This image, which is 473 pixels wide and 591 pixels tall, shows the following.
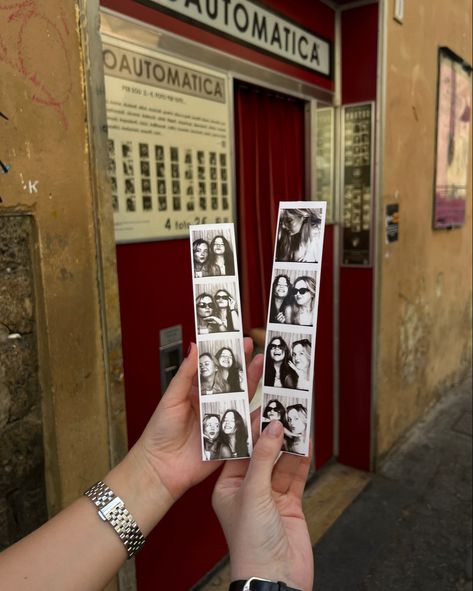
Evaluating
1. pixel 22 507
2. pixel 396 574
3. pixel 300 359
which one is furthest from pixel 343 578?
pixel 300 359

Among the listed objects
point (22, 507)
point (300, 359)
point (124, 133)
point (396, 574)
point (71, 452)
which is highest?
point (124, 133)

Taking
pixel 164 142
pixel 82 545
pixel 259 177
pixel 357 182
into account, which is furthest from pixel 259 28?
pixel 82 545

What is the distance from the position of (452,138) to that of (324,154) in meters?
1.62

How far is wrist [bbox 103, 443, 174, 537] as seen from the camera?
1.15 m

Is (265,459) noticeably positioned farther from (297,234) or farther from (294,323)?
(297,234)

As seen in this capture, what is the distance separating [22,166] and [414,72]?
2.86 metres

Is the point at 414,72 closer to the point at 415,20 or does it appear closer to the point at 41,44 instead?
the point at 415,20

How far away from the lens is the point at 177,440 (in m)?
1.22

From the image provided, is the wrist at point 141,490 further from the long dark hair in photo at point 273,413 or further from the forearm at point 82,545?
the long dark hair in photo at point 273,413

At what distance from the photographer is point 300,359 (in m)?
1.15

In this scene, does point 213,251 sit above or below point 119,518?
above

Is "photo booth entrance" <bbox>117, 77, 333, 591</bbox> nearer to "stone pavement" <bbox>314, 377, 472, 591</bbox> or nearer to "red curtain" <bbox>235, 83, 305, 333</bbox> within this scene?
"red curtain" <bbox>235, 83, 305, 333</bbox>

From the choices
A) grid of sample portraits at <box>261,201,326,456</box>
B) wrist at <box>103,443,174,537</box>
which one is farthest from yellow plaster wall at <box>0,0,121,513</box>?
grid of sample portraits at <box>261,201,326,456</box>

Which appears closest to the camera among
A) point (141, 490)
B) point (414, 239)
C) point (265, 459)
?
point (265, 459)
